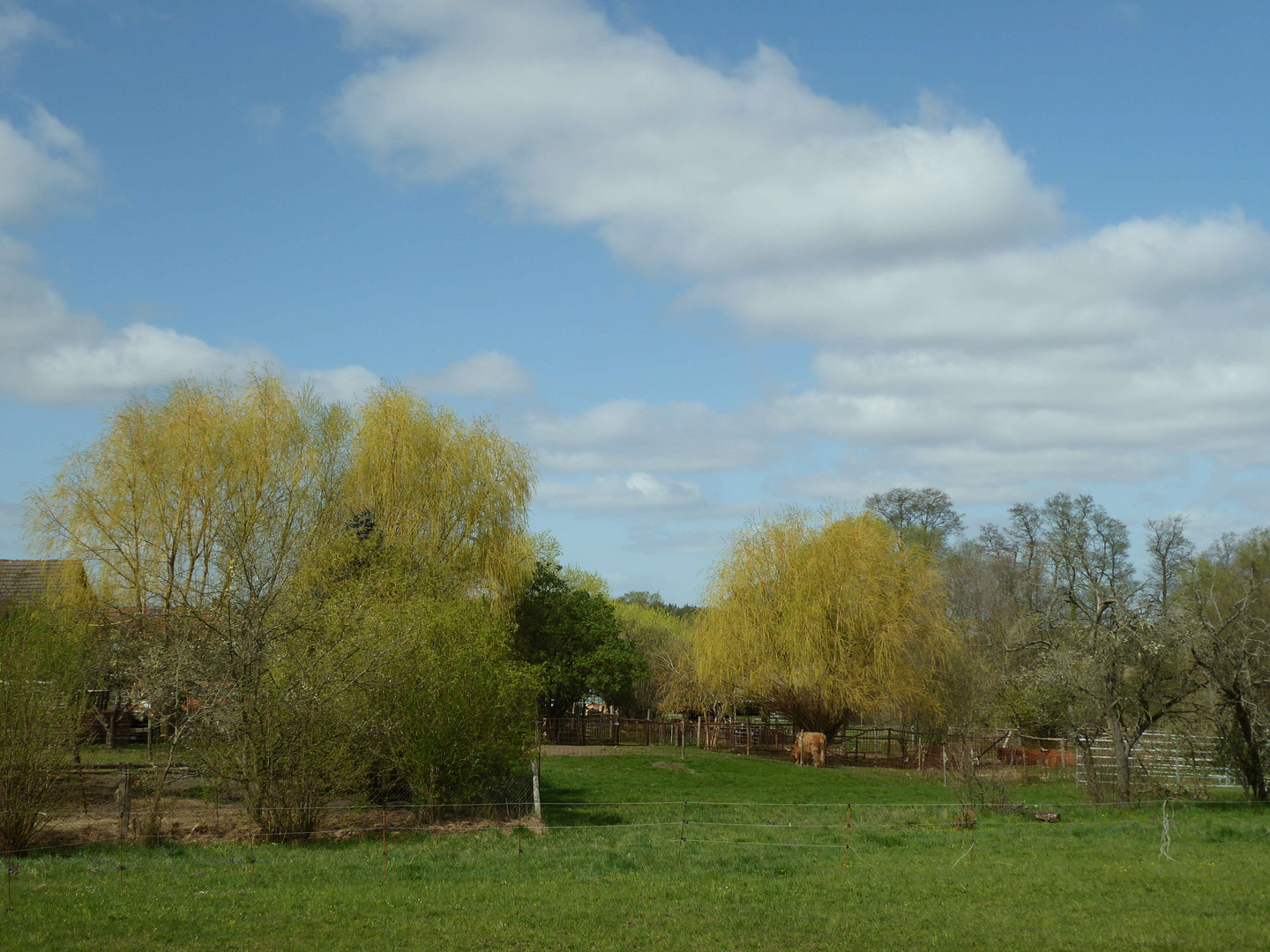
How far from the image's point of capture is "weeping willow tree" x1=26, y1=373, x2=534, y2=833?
15305 millimetres

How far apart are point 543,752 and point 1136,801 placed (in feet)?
64.1

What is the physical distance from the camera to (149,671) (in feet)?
52.7

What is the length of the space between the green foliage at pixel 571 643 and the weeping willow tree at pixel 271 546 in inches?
231

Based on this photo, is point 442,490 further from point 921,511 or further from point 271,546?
point 921,511

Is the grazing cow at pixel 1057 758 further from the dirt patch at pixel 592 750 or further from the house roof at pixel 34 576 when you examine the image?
the house roof at pixel 34 576

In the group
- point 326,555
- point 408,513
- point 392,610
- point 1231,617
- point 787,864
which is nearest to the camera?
point 787,864

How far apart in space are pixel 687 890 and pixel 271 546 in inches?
666

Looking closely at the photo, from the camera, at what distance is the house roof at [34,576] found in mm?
27000

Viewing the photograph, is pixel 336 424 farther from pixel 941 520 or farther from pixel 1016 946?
pixel 941 520

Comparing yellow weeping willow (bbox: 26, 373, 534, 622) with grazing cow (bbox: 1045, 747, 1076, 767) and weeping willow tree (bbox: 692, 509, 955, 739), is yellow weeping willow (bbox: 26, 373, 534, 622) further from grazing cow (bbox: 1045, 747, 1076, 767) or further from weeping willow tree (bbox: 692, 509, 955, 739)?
grazing cow (bbox: 1045, 747, 1076, 767)

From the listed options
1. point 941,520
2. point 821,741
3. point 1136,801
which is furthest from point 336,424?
point 941,520

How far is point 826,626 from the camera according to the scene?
36469mm

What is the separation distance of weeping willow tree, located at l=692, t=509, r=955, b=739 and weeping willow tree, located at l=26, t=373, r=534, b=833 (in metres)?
8.53

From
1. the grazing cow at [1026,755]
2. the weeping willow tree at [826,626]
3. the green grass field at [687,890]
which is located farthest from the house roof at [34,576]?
the grazing cow at [1026,755]
